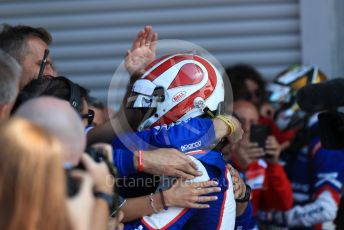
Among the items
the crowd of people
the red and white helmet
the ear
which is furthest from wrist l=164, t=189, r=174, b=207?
the ear

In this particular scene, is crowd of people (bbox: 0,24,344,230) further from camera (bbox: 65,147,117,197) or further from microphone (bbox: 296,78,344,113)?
microphone (bbox: 296,78,344,113)

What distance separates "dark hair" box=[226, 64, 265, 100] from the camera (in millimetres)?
6445

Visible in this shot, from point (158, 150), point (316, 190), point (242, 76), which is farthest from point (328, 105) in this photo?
point (242, 76)

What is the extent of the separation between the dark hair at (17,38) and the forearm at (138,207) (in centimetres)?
115

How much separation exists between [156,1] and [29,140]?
4987 millimetres

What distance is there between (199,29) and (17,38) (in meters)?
2.79

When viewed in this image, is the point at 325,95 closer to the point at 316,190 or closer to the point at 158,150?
the point at 158,150

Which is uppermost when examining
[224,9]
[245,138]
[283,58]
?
[224,9]

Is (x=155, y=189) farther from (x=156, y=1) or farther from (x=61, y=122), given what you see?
(x=156, y=1)

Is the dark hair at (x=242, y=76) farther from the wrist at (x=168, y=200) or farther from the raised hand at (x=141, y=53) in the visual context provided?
the wrist at (x=168, y=200)

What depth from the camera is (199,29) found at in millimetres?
7191

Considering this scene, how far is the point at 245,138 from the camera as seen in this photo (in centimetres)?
577

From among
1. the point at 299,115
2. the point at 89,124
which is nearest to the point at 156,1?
the point at 299,115

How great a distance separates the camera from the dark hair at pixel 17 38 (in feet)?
15.1
